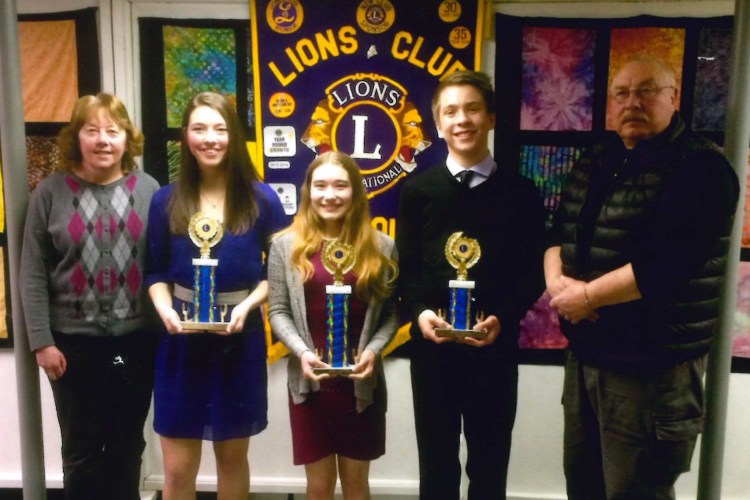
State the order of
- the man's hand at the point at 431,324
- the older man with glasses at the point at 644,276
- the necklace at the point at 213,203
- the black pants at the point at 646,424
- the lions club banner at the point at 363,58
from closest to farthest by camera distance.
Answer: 1. the older man with glasses at the point at 644,276
2. the black pants at the point at 646,424
3. the man's hand at the point at 431,324
4. the necklace at the point at 213,203
5. the lions club banner at the point at 363,58

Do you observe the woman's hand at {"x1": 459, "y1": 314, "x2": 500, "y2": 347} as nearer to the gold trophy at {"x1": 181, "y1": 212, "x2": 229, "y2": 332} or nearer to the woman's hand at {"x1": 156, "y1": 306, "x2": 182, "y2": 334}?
the gold trophy at {"x1": 181, "y1": 212, "x2": 229, "y2": 332}

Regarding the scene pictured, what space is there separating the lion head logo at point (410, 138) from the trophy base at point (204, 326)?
103 cm

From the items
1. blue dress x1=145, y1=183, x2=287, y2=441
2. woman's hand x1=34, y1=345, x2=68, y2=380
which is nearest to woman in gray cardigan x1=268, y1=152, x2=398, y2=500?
blue dress x1=145, y1=183, x2=287, y2=441

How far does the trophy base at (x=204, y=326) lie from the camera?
208 centimetres

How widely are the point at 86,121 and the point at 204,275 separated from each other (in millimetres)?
687

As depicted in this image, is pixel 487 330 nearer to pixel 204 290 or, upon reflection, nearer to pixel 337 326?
pixel 337 326

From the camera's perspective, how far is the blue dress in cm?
220

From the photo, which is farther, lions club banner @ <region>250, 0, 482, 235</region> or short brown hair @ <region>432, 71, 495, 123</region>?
lions club banner @ <region>250, 0, 482, 235</region>

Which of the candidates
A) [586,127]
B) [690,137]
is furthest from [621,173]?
[586,127]

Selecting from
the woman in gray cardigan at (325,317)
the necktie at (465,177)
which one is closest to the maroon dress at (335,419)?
the woman in gray cardigan at (325,317)

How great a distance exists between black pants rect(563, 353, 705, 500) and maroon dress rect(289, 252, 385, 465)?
73 cm

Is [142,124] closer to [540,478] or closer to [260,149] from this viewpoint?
[260,149]

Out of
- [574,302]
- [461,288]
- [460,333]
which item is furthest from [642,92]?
[460,333]

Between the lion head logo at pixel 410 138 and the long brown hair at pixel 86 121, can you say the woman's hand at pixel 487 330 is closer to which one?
the lion head logo at pixel 410 138
